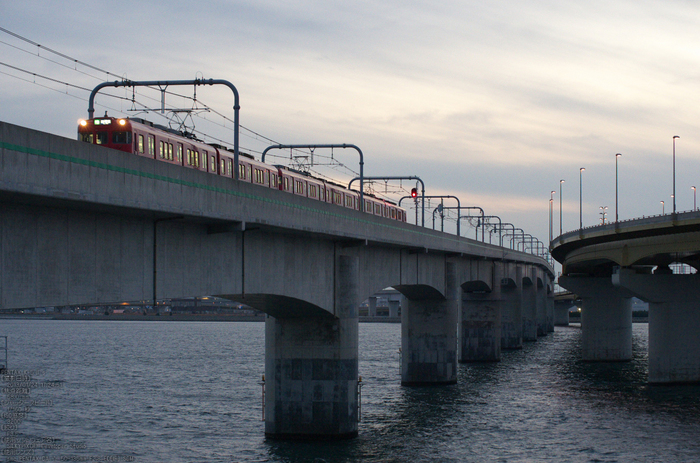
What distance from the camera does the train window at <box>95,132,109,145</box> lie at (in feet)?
116

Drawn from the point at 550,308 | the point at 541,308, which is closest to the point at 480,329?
the point at 541,308

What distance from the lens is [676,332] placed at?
58.9 metres

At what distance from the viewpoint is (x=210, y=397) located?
56.4 m

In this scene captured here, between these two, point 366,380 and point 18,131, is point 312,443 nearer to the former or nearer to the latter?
point 18,131

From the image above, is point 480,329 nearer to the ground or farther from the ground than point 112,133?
nearer to the ground

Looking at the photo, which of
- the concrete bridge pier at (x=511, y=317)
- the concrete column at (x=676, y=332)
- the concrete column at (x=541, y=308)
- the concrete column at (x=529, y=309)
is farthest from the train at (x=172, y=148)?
the concrete column at (x=541, y=308)

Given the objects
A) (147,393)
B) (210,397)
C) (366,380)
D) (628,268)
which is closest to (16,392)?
(147,393)

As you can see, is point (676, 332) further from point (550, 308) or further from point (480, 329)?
point (550, 308)

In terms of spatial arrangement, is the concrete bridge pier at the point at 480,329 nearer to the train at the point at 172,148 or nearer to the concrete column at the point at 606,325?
the concrete column at the point at 606,325

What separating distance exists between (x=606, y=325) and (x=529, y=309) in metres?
39.7

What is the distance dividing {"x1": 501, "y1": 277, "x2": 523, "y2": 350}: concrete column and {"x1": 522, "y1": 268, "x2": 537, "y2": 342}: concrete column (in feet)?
56.5

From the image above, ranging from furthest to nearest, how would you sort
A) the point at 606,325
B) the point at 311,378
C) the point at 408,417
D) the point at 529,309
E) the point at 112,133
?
the point at 529,309 < the point at 606,325 < the point at 408,417 < the point at 311,378 < the point at 112,133

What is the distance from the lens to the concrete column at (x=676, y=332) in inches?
2320

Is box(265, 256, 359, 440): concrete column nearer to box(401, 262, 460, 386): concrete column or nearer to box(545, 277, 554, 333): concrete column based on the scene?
box(401, 262, 460, 386): concrete column
